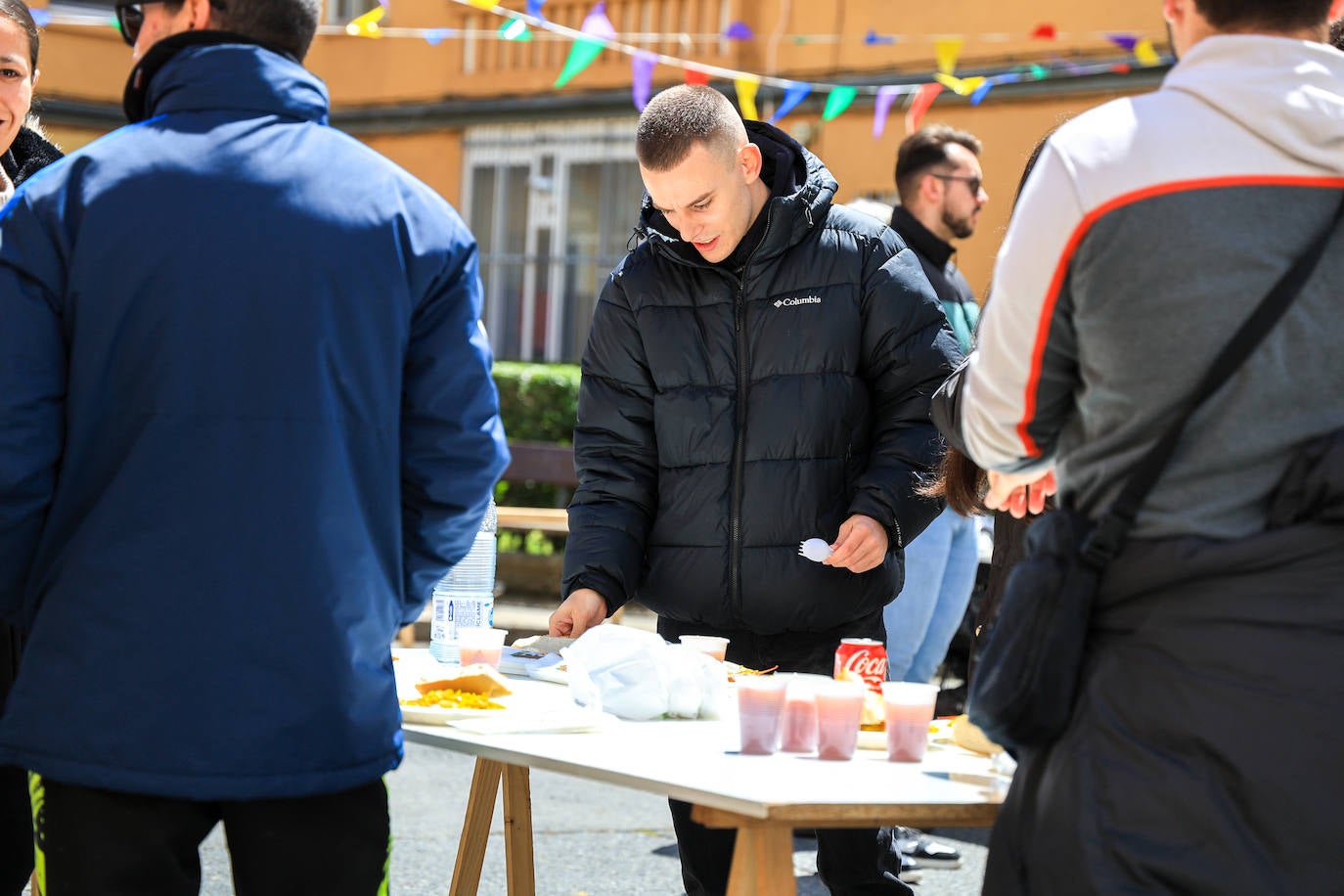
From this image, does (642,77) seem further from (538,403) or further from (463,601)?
(463,601)

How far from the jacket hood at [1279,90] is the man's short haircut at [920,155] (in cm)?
444

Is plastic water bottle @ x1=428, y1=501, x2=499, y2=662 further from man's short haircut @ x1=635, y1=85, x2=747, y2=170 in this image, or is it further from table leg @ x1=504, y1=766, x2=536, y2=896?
man's short haircut @ x1=635, y1=85, x2=747, y2=170

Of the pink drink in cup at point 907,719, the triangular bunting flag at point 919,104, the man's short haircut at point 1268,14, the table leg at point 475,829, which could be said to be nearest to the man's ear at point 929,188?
the table leg at point 475,829

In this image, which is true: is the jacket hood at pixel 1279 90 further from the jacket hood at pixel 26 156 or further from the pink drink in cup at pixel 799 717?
the jacket hood at pixel 26 156

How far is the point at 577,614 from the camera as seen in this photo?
3693 millimetres

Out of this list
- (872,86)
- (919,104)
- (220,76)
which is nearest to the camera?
(220,76)

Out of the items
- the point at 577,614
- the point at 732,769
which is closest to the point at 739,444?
the point at 577,614

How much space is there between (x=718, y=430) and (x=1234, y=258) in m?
1.74

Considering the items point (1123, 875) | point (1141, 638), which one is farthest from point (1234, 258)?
point (1123, 875)

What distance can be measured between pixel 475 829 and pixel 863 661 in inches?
49.6

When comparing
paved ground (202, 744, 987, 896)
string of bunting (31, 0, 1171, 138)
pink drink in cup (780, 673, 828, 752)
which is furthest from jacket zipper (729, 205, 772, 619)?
string of bunting (31, 0, 1171, 138)

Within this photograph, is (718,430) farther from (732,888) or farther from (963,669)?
(963,669)

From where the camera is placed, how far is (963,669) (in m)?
7.77

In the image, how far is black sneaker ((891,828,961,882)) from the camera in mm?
5703
